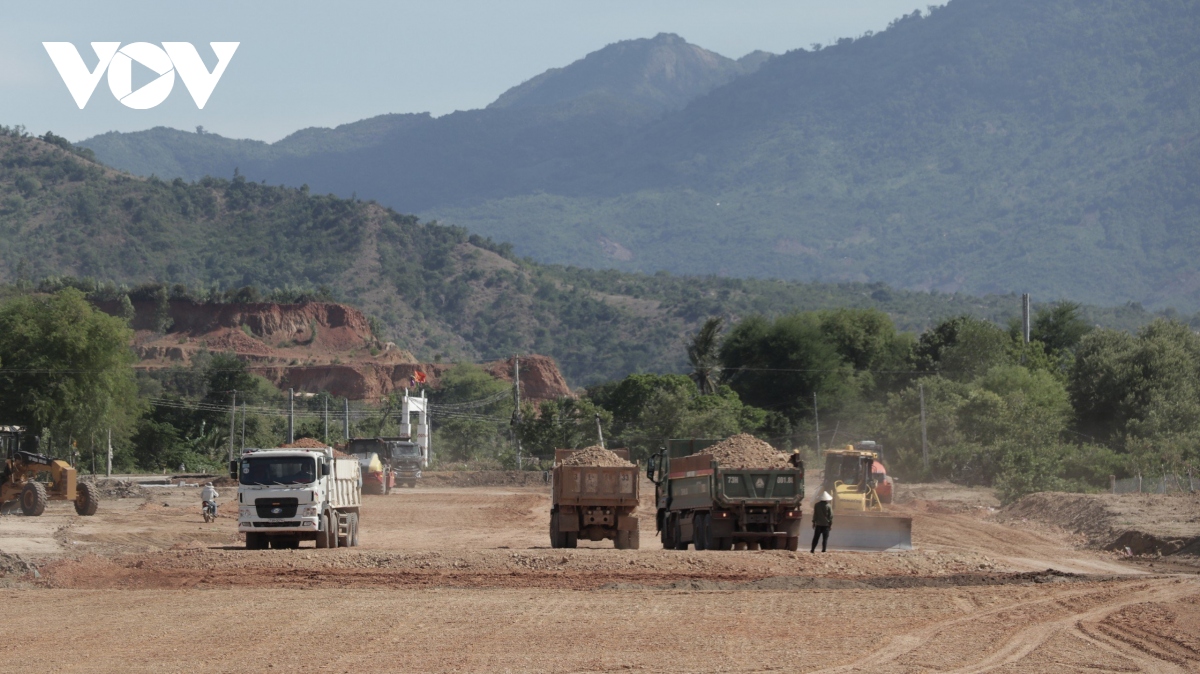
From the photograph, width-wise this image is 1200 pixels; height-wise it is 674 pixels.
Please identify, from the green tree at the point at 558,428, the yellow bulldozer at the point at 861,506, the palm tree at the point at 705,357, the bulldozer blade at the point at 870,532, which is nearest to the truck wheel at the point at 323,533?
the bulldozer blade at the point at 870,532

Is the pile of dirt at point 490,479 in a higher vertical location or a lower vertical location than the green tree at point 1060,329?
lower

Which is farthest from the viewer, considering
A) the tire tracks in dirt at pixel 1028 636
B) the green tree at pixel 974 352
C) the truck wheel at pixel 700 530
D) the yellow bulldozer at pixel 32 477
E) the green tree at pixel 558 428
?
the green tree at pixel 558 428

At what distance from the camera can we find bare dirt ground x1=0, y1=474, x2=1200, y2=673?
16.2m

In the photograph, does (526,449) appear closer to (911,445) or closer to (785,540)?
(911,445)

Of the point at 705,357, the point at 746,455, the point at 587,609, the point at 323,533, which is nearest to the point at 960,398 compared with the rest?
the point at 705,357

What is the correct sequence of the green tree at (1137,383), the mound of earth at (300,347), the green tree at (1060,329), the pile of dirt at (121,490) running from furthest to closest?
the mound of earth at (300,347), the green tree at (1060,329), the green tree at (1137,383), the pile of dirt at (121,490)

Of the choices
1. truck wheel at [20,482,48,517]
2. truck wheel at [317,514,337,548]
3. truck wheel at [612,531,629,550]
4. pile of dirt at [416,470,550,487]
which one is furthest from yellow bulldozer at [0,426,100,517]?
pile of dirt at [416,470,550,487]

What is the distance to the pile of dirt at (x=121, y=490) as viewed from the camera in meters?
55.0

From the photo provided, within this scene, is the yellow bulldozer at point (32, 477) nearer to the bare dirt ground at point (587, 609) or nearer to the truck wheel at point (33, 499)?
the truck wheel at point (33, 499)

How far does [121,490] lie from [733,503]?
36.4m

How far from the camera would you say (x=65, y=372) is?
64.2m

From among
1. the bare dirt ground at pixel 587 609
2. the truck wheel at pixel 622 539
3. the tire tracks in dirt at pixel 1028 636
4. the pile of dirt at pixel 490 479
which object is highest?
the truck wheel at pixel 622 539

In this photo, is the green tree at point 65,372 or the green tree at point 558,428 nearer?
the green tree at point 65,372

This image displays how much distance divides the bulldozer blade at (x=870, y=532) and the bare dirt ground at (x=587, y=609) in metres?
1.27
